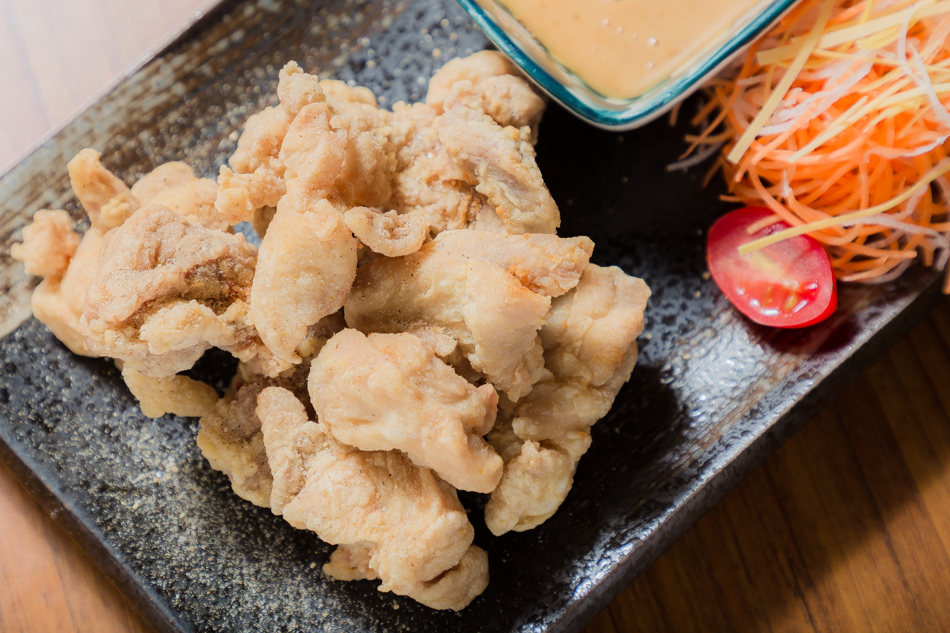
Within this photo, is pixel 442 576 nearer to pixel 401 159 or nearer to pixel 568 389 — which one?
pixel 568 389

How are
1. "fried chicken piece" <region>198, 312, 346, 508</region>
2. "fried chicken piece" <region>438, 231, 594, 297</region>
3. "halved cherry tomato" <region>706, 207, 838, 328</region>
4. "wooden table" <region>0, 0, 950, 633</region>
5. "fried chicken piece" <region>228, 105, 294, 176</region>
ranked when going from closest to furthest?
"fried chicken piece" <region>438, 231, 594, 297</region> < "fried chicken piece" <region>228, 105, 294, 176</region> < "fried chicken piece" <region>198, 312, 346, 508</region> < "halved cherry tomato" <region>706, 207, 838, 328</region> < "wooden table" <region>0, 0, 950, 633</region>

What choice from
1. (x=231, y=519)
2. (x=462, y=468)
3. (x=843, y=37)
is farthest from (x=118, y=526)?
(x=843, y=37)

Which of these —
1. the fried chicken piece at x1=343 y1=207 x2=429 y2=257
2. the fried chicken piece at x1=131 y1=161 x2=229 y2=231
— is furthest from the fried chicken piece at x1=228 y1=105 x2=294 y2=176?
Answer: the fried chicken piece at x1=343 y1=207 x2=429 y2=257

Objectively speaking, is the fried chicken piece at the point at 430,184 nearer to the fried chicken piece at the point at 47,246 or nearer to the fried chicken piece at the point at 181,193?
the fried chicken piece at the point at 181,193

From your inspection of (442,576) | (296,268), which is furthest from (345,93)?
(442,576)

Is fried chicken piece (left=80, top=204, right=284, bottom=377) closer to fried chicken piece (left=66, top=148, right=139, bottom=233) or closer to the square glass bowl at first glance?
fried chicken piece (left=66, top=148, right=139, bottom=233)

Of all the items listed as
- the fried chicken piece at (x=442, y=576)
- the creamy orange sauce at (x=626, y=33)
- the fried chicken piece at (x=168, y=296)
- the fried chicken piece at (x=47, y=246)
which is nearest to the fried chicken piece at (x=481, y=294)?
the fried chicken piece at (x=168, y=296)
